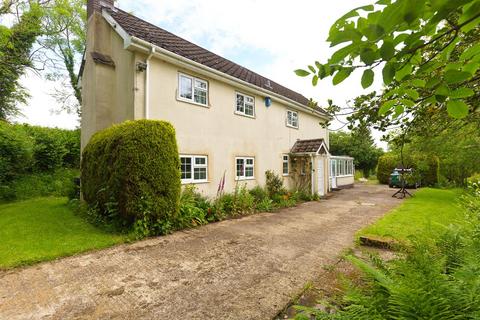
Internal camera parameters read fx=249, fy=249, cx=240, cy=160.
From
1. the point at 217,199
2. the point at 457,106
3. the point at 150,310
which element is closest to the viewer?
the point at 457,106

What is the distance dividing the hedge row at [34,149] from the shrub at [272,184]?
12.5 metres

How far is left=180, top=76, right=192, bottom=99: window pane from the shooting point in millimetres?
9898

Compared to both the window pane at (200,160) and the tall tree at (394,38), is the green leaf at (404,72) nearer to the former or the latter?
the tall tree at (394,38)

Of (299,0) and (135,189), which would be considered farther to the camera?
(135,189)

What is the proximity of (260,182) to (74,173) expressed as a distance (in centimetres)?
1163

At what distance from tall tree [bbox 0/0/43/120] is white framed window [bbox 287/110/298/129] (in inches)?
612

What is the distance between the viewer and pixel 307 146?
16.0m

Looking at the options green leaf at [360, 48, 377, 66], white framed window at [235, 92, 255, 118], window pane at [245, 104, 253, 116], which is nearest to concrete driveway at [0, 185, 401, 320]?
green leaf at [360, 48, 377, 66]

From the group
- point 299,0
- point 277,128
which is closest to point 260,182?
point 277,128

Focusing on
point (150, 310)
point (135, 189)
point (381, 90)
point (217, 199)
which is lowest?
point (150, 310)

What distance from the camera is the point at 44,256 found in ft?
17.5

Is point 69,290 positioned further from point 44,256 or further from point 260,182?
point 260,182

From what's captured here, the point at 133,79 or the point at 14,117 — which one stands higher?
the point at 14,117

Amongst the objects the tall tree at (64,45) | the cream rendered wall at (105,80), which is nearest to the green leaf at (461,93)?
the cream rendered wall at (105,80)
